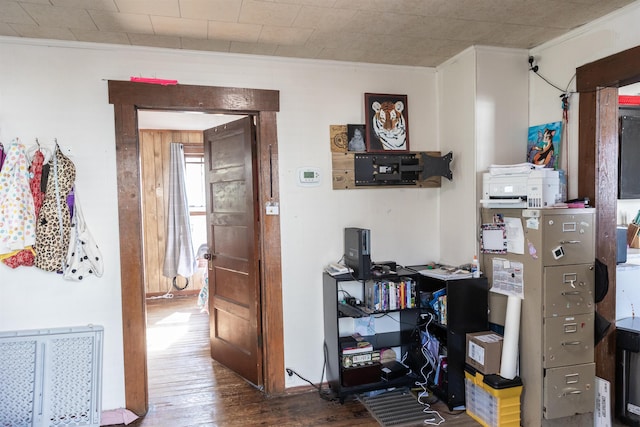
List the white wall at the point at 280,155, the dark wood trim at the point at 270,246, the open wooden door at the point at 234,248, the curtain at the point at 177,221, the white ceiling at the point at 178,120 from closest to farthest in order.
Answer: the white wall at the point at 280,155 < the dark wood trim at the point at 270,246 < the open wooden door at the point at 234,248 < the white ceiling at the point at 178,120 < the curtain at the point at 177,221

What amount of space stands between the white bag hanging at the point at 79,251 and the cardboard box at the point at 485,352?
8.47ft

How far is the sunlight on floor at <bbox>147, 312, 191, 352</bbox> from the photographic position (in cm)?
411

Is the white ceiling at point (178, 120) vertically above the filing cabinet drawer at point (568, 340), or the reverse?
the white ceiling at point (178, 120)

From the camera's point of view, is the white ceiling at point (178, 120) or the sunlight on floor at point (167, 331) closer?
the sunlight on floor at point (167, 331)

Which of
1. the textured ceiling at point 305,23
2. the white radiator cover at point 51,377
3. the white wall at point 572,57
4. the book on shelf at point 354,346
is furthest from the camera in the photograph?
the book on shelf at point 354,346

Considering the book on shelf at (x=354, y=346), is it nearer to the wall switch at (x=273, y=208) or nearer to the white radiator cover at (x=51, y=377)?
the wall switch at (x=273, y=208)

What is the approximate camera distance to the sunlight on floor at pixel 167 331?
162 inches

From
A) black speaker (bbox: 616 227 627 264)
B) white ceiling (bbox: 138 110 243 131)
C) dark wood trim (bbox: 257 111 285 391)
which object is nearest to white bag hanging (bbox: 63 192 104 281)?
dark wood trim (bbox: 257 111 285 391)

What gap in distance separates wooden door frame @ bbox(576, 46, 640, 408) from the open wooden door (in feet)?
7.43

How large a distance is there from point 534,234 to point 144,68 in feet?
9.11

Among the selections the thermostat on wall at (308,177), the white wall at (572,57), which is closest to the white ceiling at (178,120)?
the thermostat on wall at (308,177)

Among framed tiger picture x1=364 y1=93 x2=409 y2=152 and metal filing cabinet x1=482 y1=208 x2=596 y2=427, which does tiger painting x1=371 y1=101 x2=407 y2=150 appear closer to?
framed tiger picture x1=364 y1=93 x2=409 y2=152

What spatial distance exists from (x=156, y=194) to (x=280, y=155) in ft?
11.4

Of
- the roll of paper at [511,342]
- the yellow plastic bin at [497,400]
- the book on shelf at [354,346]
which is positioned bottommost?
the yellow plastic bin at [497,400]
